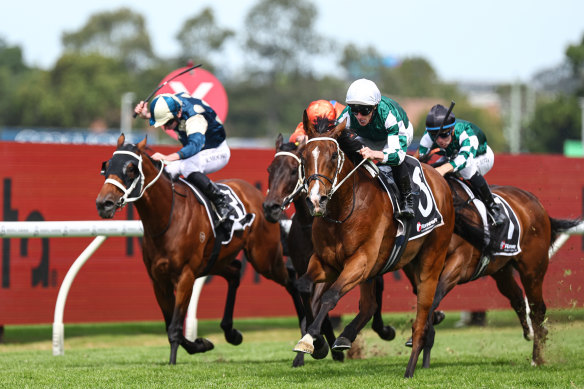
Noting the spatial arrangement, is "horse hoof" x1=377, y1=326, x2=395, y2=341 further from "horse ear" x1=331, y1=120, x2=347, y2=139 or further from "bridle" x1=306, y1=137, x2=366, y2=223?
"horse ear" x1=331, y1=120, x2=347, y2=139

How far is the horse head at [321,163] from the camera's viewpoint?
566cm

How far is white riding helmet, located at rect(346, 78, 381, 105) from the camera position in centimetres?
620

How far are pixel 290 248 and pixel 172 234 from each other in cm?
100

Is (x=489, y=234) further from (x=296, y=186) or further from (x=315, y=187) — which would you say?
(x=315, y=187)

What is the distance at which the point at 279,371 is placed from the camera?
655cm

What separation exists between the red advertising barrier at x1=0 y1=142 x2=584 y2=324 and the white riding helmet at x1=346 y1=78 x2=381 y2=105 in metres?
3.35

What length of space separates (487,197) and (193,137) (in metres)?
2.57

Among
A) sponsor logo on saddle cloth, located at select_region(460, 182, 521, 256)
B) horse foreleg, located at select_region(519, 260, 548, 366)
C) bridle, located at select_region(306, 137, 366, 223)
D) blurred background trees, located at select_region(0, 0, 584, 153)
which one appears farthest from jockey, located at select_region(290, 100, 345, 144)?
blurred background trees, located at select_region(0, 0, 584, 153)

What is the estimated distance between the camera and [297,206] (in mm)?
7152

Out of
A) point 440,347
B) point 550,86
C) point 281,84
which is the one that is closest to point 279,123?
point 281,84

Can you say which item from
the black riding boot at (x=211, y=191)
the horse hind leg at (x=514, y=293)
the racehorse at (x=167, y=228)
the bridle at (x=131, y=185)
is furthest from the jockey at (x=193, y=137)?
the horse hind leg at (x=514, y=293)

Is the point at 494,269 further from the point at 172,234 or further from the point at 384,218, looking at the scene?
the point at 172,234

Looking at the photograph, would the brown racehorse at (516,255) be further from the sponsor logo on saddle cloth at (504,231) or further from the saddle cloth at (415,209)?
the saddle cloth at (415,209)

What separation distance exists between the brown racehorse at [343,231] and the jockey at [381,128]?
0.16m
